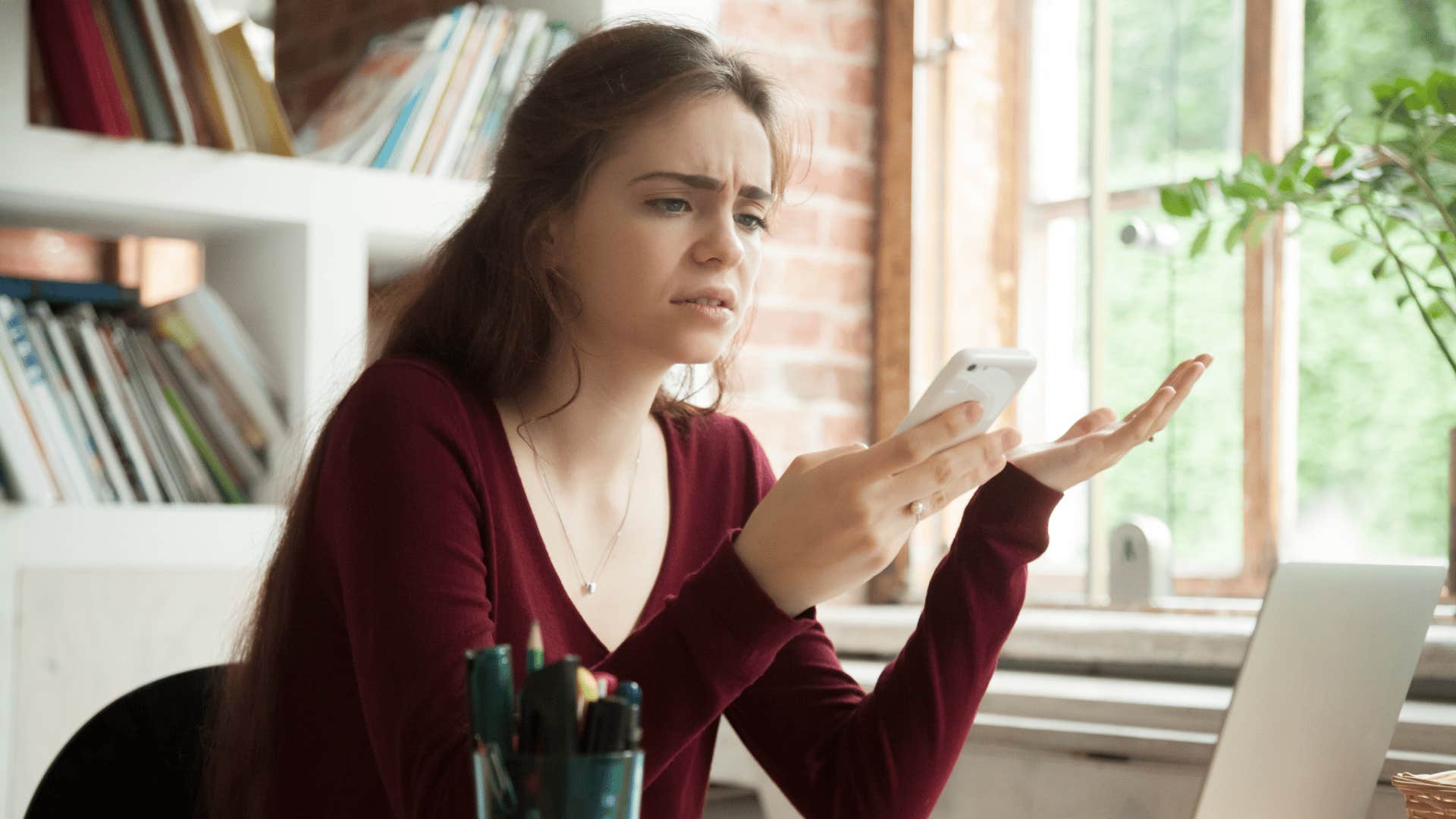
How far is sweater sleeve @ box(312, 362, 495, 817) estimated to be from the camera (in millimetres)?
909

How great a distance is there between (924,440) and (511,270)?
493 millimetres

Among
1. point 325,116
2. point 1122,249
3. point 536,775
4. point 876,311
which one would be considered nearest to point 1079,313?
point 1122,249

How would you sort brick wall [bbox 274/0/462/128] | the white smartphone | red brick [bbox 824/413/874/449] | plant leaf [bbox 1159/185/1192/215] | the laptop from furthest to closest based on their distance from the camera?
brick wall [bbox 274/0/462/128]
red brick [bbox 824/413/874/449]
plant leaf [bbox 1159/185/1192/215]
the laptop
the white smartphone

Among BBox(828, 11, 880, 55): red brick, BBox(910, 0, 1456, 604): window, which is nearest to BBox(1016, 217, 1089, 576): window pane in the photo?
BBox(910, 0, 1456, 604): window

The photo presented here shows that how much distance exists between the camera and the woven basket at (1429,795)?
941 mm

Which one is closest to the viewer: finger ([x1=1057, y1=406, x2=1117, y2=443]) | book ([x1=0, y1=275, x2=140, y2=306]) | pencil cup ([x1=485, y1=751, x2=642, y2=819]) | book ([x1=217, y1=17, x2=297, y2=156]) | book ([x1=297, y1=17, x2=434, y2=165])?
pencil cup ([x1=485, y1=751, x2=642, y2=819])

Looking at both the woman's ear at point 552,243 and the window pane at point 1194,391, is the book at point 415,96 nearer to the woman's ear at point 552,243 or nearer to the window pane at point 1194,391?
the woman's ear at point 552,243

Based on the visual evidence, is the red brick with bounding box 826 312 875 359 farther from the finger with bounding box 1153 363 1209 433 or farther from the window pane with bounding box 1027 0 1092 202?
the finger with bounding box 1153 363 1209 433

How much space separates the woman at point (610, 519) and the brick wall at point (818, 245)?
0.85 meters

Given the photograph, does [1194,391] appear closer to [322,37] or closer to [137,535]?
[137,535]

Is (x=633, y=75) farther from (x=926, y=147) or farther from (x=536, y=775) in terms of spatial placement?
(x=926, y=147)

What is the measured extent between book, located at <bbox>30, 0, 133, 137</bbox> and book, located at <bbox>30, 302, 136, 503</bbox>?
9.1 inches

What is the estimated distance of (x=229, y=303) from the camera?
192 cm

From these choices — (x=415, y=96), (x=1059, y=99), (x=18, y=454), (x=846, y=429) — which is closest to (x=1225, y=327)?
(x=1059, y=99)
